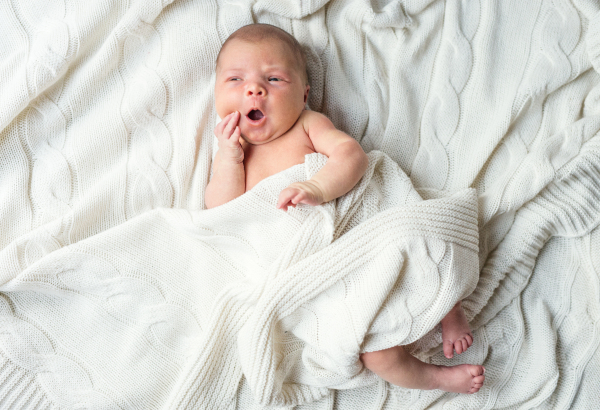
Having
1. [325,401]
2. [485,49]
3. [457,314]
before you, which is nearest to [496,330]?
[457,314]

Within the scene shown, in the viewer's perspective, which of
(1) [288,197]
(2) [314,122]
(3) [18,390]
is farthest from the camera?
(2) [314,122]

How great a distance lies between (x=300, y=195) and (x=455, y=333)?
59 centimetres

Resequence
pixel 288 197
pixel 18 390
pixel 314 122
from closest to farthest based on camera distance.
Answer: pixel 288 197 → pixel 18 390 → pixel 314 122

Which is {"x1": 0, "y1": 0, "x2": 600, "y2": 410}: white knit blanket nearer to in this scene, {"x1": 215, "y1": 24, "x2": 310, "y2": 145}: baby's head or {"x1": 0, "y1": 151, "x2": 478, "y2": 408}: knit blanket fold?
{"x1": 0, "y1": 151, "x2": 478, "y2": 408}: knit blanket fold

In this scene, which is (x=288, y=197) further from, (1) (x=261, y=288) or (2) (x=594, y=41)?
(2) (x=594, y=41)

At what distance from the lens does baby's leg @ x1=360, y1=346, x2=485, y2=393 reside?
4.23 ft

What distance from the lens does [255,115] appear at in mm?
1395

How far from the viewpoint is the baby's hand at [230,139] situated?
1370mm

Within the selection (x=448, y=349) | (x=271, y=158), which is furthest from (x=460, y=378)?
(x=271, y=158)

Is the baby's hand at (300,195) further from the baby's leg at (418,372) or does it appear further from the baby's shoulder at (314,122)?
the baby's leg at (418,372)

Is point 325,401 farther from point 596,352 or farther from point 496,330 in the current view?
point 596,352

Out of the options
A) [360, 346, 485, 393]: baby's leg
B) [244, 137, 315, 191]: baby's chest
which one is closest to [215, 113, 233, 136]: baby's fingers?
[244, 137, 315, 191]: baby's chest

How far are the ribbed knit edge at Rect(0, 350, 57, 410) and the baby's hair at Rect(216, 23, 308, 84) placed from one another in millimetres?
996

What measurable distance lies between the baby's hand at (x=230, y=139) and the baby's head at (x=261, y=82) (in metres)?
0.02
